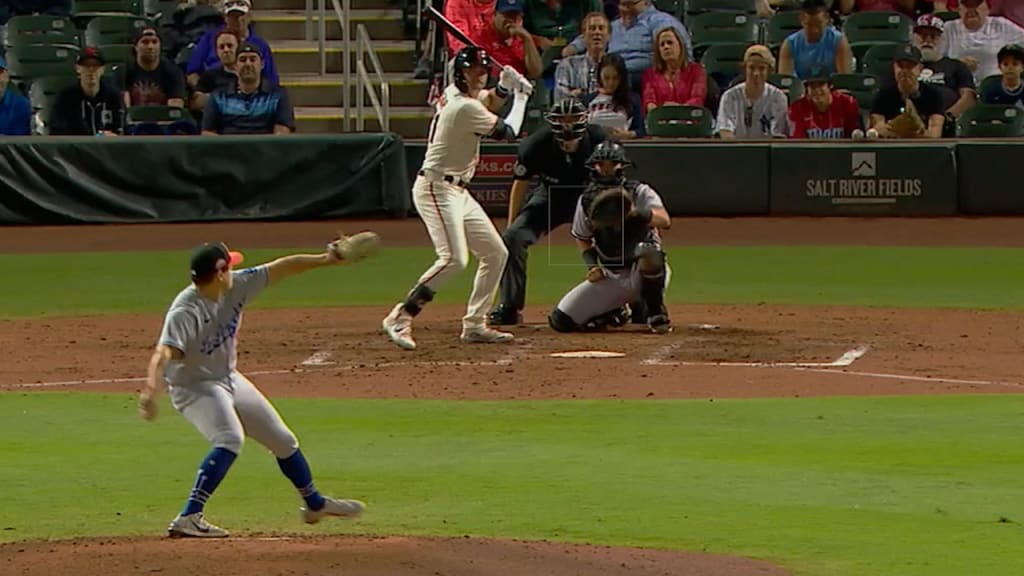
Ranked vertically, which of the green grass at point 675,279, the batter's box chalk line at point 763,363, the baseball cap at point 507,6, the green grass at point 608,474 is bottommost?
the green grass at point 675,279

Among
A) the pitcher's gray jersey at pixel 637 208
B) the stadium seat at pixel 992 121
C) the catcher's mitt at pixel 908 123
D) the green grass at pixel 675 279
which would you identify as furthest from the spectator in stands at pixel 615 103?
the pitcher's gray jersey at pixel 637 208

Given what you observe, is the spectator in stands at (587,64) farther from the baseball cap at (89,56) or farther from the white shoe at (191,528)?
the white shoe at (191,528)

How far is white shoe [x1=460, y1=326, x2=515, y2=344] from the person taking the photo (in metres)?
13.8

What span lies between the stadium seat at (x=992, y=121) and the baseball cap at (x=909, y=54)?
866mm

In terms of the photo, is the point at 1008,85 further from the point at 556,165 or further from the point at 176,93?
the point at 176,93

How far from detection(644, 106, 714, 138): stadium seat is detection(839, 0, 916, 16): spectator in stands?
3.00 m

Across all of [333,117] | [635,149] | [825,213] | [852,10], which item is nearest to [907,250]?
[825,213]

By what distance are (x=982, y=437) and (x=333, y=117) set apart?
48.1 feet

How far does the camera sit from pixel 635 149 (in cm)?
2041

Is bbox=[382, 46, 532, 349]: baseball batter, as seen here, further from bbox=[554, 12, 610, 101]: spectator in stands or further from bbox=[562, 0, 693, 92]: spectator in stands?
bbox=[562, 0, 693, 92]: spectator in stands

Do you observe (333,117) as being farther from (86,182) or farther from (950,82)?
(950,82)

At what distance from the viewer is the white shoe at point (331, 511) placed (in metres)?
7.52

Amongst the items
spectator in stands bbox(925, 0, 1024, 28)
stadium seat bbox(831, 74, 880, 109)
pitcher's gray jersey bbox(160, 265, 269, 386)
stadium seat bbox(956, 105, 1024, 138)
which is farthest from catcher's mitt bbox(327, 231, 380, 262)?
spectator in stands bbox(925, 0, 1024, 28)

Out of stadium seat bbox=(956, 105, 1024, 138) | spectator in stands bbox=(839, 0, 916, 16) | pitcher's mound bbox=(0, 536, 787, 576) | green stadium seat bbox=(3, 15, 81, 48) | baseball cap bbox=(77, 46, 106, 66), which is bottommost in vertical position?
pitcher's mound bbox=(0, 536, 787, 576)
